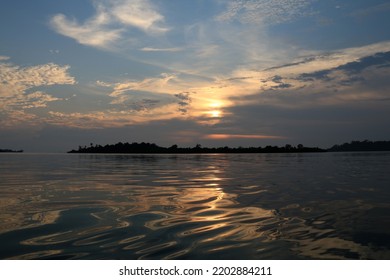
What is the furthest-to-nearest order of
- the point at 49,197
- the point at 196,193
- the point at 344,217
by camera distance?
the point at 196,193 < the point at 49,197 < the point at 344,217

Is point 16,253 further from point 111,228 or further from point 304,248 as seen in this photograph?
point 304,248

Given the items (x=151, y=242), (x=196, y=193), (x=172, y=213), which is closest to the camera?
(x=151, y=242)

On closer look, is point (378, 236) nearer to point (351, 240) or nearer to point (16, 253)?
point (351, 240)

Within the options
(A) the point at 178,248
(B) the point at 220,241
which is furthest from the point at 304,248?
(A) the point at 178,248

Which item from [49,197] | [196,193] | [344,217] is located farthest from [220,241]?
[49,197]

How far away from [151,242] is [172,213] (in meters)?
3.75

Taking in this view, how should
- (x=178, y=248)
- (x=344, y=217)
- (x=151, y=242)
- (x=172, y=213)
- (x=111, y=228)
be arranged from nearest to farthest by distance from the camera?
(x=178, y=248) → (x=151, y=242) → (x=111, y=228) → (x=344, y=217) → (x=172, y=213)

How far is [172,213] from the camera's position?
12.1m

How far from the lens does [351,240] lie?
28.0ft

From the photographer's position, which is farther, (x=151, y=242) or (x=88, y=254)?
(x=151, y=242)

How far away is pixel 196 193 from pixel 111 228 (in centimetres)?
835

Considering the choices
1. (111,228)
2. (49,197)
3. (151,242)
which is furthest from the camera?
(49,197)
